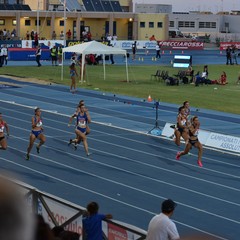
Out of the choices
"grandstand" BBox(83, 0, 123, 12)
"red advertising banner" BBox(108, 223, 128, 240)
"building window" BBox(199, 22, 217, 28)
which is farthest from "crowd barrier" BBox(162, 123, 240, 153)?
"building window" BBox(199, 22, 217, 28)

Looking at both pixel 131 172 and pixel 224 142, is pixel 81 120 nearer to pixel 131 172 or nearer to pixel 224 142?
pixel 131 172

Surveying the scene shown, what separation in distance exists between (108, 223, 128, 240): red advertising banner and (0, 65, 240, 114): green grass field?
78.5ft

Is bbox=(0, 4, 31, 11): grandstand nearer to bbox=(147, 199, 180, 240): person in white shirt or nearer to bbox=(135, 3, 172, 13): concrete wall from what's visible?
bbox=(135, 3, 172, 13): concrete wall

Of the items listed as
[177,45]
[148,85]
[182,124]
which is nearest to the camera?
[182,124]

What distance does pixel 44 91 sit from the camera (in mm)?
38812

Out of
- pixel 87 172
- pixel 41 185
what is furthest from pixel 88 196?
pixel 87 172

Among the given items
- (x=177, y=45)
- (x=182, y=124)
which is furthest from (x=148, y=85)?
(x=177, y=45)

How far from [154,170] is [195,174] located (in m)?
1.05

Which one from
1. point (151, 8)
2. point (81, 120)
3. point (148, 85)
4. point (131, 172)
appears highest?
point (151, 8)

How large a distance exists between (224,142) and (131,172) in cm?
463

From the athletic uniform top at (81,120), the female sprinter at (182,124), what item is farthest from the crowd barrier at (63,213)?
the female sprinter at (182,124)

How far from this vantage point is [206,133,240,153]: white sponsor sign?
2181 cm

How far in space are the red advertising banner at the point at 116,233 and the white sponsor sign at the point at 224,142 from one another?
1459 centimetres

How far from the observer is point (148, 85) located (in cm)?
4188
